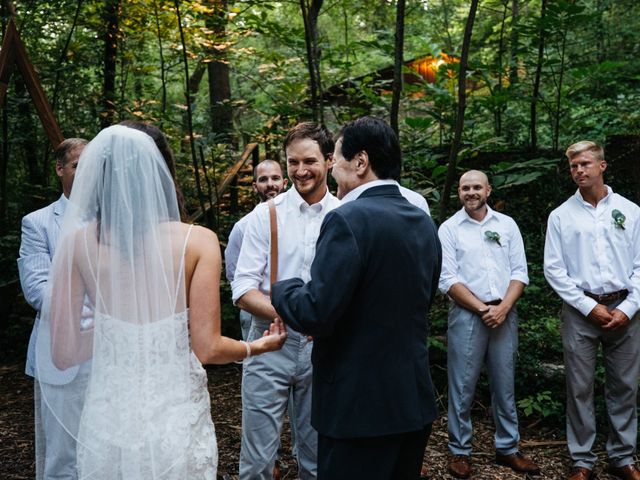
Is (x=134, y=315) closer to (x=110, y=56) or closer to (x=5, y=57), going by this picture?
(x=5, y=57)

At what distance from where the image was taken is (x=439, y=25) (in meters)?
13.0

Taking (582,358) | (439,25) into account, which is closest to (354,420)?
(582,358)

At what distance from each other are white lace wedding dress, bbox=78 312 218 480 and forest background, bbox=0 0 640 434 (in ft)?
12.6

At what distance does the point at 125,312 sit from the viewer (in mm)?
2186

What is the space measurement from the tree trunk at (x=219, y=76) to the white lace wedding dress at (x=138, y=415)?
Answer: 6277mm

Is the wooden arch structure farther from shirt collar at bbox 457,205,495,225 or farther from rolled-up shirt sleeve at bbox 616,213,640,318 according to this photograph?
rolled-up shirt sleeve at bbox 616,213,640,318

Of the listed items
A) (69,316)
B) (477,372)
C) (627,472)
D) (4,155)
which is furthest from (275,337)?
(4,155)

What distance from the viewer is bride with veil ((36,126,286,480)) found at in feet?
7.00

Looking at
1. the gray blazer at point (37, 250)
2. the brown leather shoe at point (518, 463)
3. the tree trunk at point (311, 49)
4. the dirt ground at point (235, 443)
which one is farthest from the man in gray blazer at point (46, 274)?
the tree trunk at point (311, 49)

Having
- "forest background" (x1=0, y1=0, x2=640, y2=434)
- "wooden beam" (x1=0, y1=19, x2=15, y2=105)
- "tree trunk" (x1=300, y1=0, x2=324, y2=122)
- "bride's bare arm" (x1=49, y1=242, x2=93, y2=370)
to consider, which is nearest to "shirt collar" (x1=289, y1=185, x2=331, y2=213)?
"bride's bare arm" (x1=49, y1=242, x2=93, y2=370)

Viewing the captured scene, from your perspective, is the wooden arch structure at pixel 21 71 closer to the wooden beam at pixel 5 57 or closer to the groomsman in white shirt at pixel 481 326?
the wooden beam at pixel 5 57

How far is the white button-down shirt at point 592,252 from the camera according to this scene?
4289 mm

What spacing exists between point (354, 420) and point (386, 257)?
63cm

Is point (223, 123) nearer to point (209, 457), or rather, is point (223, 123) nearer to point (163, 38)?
point (163, 38)
